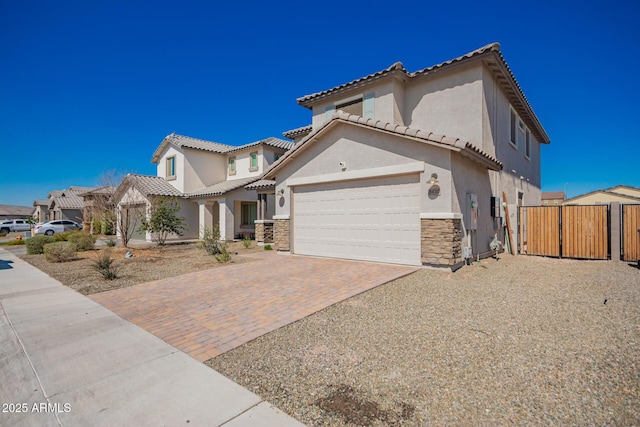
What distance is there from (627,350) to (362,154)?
8125 millimetres

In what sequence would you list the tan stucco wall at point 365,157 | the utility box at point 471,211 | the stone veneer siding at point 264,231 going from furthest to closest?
the stone veneer siding at point 264,231
the utility box at point 471,211
the tan stucco wall at point 365,157

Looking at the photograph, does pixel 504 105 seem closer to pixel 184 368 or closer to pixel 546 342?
pixel 546 342

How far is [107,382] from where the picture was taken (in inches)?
132

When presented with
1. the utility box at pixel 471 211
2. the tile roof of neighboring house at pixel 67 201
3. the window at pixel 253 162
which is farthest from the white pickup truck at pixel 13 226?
the utility box at pixel 471 211

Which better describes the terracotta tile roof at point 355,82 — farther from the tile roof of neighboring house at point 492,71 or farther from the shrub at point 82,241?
the shrub at point 82,241

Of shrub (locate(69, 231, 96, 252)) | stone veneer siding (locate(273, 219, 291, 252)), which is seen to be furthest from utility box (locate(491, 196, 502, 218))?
shrub (locate(69, 231, 96, 252))

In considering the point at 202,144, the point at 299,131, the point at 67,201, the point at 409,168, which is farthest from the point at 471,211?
the point at 67,201

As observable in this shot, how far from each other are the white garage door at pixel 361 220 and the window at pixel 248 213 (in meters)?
12.1

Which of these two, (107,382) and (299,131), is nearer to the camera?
(107,382)

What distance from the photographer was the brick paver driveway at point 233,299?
15.6ft

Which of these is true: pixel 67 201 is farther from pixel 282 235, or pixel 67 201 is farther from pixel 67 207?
pixel 282 235

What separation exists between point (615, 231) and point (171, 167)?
2833cm

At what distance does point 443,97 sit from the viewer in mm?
12531

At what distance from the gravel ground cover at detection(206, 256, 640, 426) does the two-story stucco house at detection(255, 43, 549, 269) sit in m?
3.37
